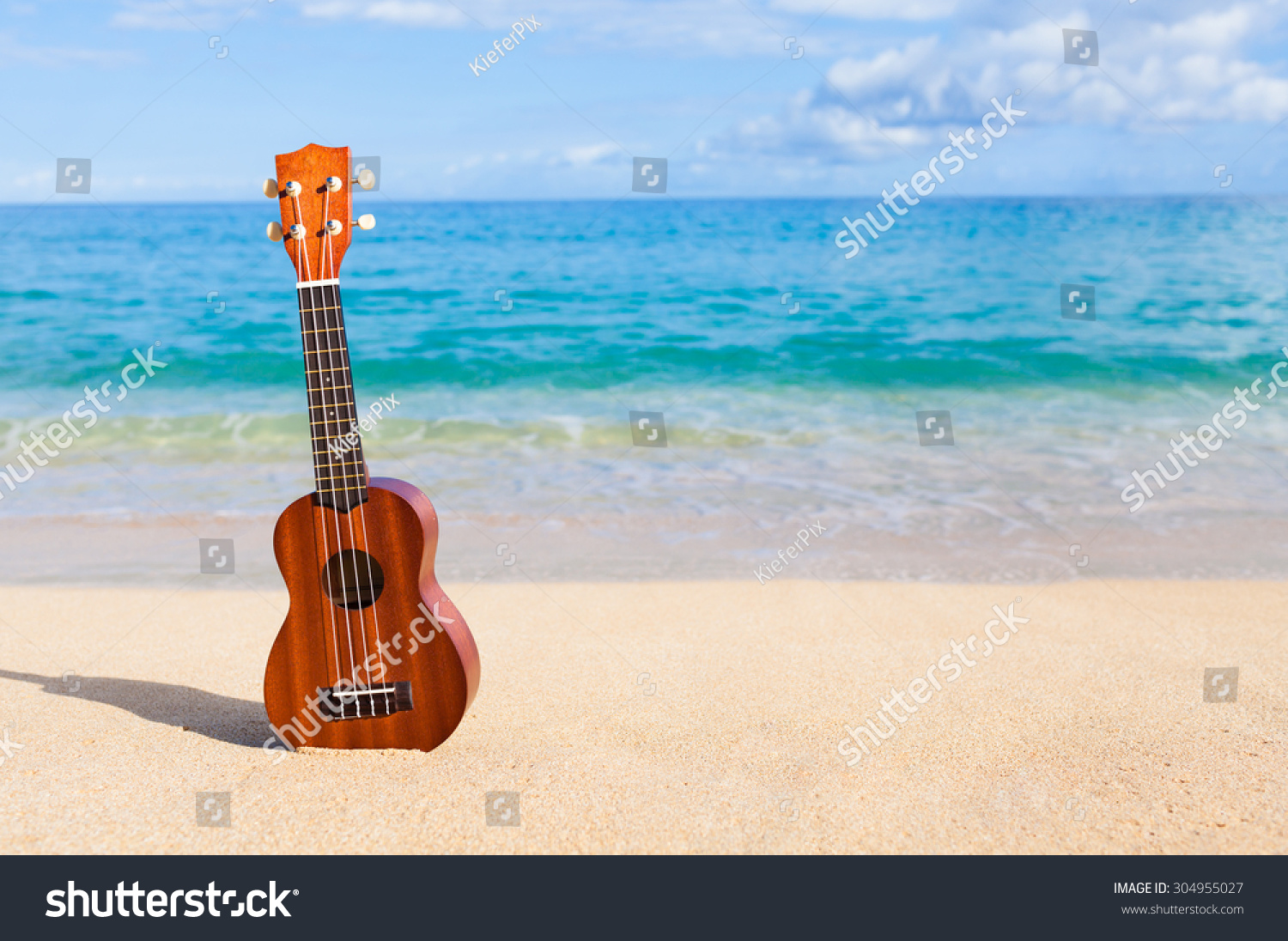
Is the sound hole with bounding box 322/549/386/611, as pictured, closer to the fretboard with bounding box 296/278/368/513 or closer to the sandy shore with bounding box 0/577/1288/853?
the fretboard with bounding box 296/278/368/513

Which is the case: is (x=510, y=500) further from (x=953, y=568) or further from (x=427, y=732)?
(x=427, y=732)

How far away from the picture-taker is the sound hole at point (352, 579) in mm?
2549

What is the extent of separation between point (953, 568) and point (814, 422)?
3358mm

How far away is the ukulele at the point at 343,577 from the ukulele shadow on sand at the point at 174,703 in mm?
261

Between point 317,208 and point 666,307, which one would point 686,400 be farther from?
point 317,208

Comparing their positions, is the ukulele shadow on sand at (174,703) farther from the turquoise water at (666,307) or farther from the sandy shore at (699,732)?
the turquoise water at (666,307)

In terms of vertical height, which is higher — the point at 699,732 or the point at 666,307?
the point at 666,307

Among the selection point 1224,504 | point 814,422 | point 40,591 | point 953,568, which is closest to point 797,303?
point 814,422

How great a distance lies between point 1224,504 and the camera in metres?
5.62

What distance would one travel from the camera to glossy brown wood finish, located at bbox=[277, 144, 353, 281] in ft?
7.89

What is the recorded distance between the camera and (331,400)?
2.47 metres

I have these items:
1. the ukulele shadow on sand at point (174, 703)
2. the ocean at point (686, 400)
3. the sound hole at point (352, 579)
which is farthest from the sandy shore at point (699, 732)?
the ocean at point (686, 400)

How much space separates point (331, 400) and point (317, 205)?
1.54 ft

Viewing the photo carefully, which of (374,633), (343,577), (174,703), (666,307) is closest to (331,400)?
(343,577)
